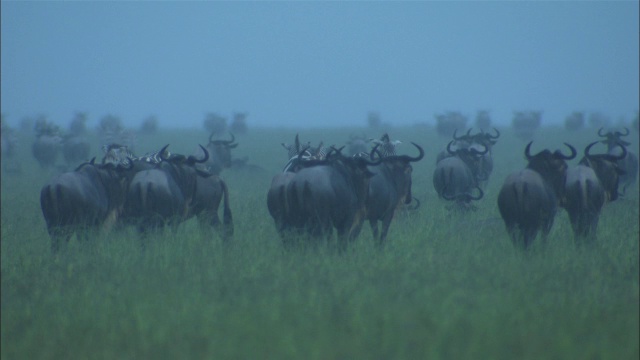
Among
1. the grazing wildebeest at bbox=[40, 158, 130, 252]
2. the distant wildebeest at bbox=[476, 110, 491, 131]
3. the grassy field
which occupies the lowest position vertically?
the grassy field

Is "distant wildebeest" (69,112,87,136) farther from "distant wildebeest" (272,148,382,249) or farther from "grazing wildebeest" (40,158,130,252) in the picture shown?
"distant wildebeest" (272,148,382,249)

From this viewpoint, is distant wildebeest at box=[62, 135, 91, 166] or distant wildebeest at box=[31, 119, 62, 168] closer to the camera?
distant wildebeest at box=[62, 135, 91, 166]

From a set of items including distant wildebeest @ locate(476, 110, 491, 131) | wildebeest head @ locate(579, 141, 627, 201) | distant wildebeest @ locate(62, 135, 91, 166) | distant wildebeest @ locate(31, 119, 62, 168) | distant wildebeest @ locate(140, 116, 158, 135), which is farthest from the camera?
distant wildebeest @ locate(140, 116, 158, 135)

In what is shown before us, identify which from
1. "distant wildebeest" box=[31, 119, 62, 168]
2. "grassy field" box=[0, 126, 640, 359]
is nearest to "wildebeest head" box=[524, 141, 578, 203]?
"grassy field" box=[0, 126, 640, 359]

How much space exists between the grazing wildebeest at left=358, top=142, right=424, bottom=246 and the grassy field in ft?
1.30

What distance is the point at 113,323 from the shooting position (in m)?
7.38

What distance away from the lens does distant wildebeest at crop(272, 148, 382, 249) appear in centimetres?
1049

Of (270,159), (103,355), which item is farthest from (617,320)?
(270,159)

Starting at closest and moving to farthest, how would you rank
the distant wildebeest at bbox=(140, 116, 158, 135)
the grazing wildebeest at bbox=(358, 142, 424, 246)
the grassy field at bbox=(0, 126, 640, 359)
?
the grassy field at bbox=(0, 126, 640, 359)
the grazing wildebeest at bbox=(358, 142, 424, 246)
the distant wildebeest at bbox=(140, 116, 158, 135)

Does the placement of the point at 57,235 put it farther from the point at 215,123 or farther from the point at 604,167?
the point at 215,123

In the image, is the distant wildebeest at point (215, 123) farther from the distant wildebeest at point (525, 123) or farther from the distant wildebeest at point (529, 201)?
the distant wildebeest at point (529, 201)

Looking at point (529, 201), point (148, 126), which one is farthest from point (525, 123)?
point (529, 201)

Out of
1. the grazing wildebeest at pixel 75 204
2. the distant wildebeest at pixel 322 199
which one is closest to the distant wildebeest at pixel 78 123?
the grazing wildebeest at pixel 75 204

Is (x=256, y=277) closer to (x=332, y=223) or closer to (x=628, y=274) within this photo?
(x=332, y=223)
